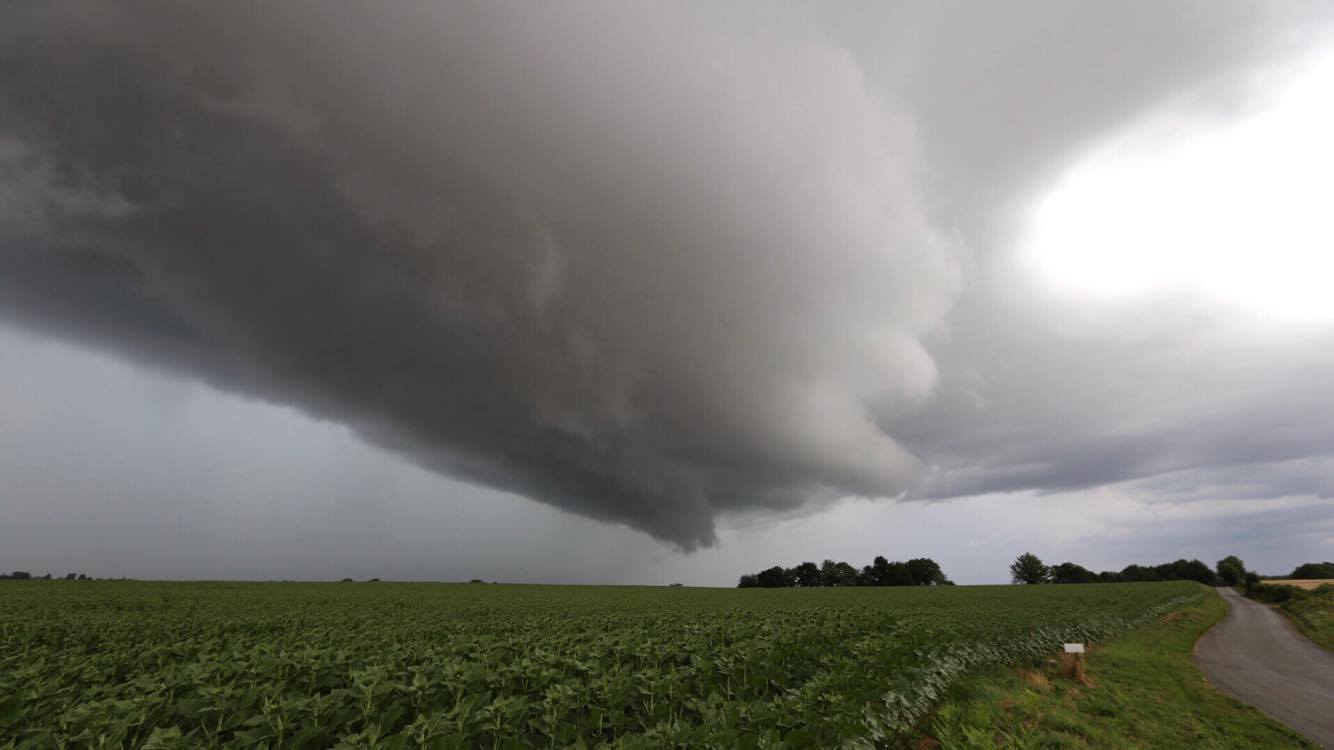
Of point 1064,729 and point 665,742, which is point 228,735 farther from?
point 1064,729

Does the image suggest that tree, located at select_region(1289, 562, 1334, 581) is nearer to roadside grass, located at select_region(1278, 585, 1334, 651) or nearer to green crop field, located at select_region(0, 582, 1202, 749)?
roadside grass, located at select_region(1278, 585, 1334, 651)

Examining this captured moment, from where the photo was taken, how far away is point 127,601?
136 ft

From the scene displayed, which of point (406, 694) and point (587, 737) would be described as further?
point (406, 694)

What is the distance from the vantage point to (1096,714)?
14.6m

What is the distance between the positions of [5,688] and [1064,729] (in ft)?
65.0

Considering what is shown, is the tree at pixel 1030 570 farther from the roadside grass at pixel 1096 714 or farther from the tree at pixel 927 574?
the roadside grass at pixel 1096 714

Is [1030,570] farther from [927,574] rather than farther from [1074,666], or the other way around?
[1074,666]

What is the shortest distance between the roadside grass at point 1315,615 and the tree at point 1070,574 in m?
126

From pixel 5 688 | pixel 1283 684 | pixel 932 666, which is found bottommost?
pixel 1283 684

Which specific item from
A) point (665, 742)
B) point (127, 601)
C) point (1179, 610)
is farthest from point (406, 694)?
point (1179, 610)

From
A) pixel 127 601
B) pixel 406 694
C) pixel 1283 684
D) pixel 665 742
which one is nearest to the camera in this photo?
pixel 665 742

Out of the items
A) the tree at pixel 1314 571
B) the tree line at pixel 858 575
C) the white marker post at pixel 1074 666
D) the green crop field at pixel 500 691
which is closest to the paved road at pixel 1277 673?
the white marker post at pixel 1074 666

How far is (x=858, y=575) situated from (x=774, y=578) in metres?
29.4

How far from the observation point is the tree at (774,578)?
617ft
